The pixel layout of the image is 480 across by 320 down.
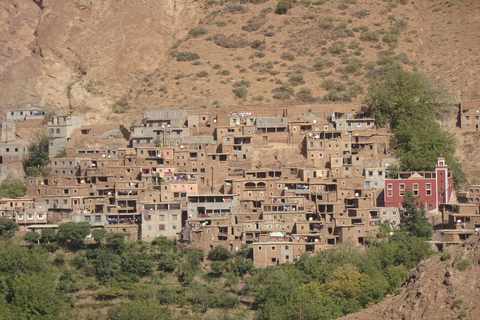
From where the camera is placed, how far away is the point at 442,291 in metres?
28.4

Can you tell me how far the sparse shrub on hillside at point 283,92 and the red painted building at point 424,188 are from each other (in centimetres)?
1663

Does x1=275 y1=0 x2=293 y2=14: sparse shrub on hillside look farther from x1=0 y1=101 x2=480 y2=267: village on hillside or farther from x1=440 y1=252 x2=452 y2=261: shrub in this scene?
x1=440 y1=252 x2=452 y2=261: shrub

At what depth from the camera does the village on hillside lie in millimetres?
47594

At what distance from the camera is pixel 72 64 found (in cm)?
7075

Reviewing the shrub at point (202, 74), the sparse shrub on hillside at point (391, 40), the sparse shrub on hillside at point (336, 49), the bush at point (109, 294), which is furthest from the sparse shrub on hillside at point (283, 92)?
the bush at point (109, 294)

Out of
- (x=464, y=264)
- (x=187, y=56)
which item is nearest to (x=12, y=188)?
(x=187, y=56)

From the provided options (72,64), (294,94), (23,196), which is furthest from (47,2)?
(23,196)

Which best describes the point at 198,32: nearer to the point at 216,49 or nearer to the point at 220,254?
the point at 216,49

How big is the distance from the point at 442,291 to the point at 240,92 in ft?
127

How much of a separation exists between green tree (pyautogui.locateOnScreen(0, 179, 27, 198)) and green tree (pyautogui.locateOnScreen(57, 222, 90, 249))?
624 cm

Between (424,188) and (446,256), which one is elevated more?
(424,188)

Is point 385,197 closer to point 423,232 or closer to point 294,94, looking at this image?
point 423,232

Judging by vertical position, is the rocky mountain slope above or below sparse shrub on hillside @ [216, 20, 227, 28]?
below

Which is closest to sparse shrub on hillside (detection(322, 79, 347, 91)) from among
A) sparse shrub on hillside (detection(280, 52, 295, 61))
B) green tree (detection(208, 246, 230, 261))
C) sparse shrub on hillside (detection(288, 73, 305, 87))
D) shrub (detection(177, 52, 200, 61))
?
sparse shrub on hillside (detection(288, 73, 305, 87))
